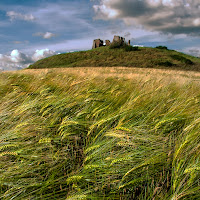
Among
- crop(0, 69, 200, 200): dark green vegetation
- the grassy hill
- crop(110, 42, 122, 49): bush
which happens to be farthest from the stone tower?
crop(0, 69, 200, 200): dark green vegetation

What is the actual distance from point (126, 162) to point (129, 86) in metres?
1.66

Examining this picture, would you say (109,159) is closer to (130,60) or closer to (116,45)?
(130,60)

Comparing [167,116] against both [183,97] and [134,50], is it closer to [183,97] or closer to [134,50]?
[183,97]

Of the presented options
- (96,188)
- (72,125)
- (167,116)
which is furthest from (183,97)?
(96,188)

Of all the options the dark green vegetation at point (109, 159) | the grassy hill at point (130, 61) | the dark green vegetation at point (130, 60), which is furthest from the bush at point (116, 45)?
the dark green vegetation at point (109, 159)

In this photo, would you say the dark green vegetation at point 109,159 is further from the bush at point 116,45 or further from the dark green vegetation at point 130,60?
the bush at point 116,45

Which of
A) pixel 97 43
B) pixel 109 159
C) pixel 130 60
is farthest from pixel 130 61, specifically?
pixel 109 159

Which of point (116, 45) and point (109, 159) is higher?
point (116, 45)

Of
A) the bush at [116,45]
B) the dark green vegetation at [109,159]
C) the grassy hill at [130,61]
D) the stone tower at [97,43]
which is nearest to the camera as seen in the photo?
the dark green vegetation at [109,159]

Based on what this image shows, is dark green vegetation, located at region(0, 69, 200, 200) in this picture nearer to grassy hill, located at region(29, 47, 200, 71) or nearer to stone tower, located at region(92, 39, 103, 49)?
grassy hill, located at region(29, 47, 200, 71)

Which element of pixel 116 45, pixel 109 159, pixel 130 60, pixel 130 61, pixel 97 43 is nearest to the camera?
pixel 109 159

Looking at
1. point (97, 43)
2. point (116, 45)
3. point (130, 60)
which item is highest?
point (97, 43)

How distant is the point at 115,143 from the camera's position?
1474mm

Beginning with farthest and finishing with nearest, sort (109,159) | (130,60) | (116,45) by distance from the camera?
1. (116,45)
2. (130,60)
3. (109,159)
